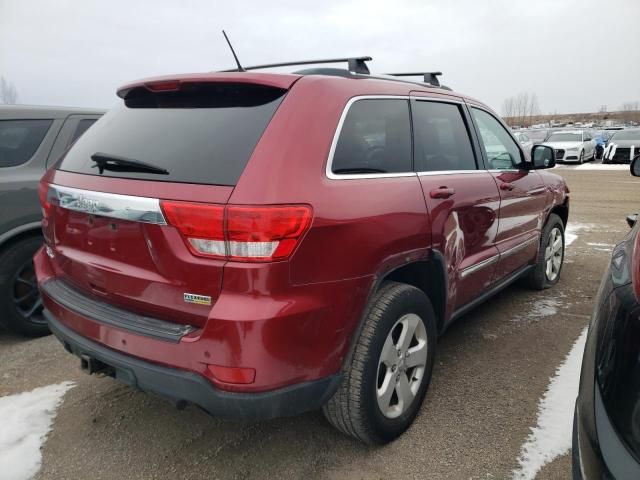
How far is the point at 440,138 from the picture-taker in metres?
2.94

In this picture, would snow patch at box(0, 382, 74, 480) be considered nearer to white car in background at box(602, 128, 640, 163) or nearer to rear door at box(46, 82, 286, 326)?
rear door at box(46, 82, 286, 326)

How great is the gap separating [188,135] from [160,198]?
1.14ft

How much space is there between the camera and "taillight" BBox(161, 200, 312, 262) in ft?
5.80

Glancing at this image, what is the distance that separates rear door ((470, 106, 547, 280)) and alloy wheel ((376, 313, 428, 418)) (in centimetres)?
127

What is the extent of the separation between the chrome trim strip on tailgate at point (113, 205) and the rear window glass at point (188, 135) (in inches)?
4.5

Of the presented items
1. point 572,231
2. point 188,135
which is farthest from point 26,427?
point 572,231

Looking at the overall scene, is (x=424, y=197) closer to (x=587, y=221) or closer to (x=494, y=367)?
(x=494, y=367)

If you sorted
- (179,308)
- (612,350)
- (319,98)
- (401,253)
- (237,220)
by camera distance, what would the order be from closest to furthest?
1. (612,350)
2. (237,220)
3. (179,308)
4. (319,98)
5. (401,253)

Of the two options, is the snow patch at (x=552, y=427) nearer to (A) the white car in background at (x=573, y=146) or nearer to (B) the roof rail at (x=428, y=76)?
(B) the roof rail at (x=428, y=76)

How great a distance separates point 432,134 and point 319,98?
100 cm

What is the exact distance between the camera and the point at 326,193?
6.39 ft

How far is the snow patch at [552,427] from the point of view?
231 cm

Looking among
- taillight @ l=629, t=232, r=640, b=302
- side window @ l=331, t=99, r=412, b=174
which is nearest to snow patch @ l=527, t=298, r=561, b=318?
side window @ l=331, t=99, r=412, b=174

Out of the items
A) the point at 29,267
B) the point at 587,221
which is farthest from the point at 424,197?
the point at 587,221
